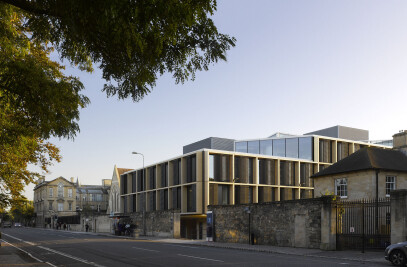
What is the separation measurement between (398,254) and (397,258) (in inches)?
7.0

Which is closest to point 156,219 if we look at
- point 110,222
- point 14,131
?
point 110,222

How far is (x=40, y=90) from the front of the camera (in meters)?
9.12

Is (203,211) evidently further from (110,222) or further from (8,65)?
(8,65)

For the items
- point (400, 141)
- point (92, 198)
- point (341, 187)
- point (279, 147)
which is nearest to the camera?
point (341, 187)

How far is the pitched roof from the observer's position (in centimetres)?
3180

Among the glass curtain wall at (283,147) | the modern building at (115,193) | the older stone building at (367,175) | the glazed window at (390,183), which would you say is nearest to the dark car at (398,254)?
the older stone building at (367,175)

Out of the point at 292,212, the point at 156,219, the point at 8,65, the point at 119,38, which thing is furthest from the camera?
the point at 156,219

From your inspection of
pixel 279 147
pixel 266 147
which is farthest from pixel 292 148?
pixel 266 147

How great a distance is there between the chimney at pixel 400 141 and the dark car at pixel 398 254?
22255mm

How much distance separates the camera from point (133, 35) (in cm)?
646

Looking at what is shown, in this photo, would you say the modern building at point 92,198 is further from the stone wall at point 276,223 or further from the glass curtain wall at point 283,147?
the stone wall at point 276,223

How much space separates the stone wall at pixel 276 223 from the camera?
82.2 ft

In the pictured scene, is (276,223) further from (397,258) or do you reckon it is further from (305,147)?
(305,147)

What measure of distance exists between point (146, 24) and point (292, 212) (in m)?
22.9
